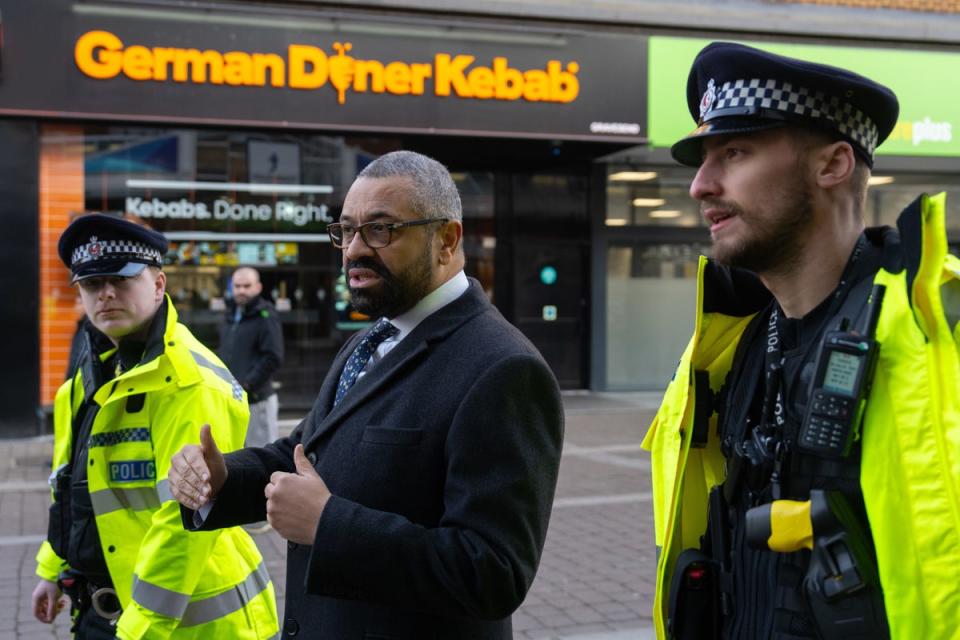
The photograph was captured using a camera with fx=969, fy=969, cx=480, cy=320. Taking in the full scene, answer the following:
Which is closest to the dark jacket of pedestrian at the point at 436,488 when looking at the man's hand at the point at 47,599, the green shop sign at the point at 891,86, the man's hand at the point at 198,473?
the man's hand at the point at 198,473

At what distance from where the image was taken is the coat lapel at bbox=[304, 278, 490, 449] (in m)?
2.12

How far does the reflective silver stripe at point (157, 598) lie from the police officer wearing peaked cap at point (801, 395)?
51.3 inches

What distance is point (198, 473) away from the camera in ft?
7.29

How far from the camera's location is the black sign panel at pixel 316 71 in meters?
10.9

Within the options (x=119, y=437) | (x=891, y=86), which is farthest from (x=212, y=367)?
(x=891, y=86)

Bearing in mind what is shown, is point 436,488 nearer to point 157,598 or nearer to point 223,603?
point 157,598

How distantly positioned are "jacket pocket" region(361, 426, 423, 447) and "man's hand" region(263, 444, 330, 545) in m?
0.15

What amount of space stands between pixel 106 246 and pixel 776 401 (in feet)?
7.04

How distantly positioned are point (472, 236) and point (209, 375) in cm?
→ 1147

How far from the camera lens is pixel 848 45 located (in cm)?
1402

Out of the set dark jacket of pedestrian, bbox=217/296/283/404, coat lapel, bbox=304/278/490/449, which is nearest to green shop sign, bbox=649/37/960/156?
dark jacket of pedestrian, bbox=217/296/283/404

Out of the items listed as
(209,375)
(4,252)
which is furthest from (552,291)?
(209,375)

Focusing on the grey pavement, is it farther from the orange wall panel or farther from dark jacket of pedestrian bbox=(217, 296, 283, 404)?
dark jacket of pedestrian bbox=(217, 296, 283, 404)

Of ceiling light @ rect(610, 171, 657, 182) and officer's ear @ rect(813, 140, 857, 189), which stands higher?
ceiling light @ rect(610, 171, 657, 182)
